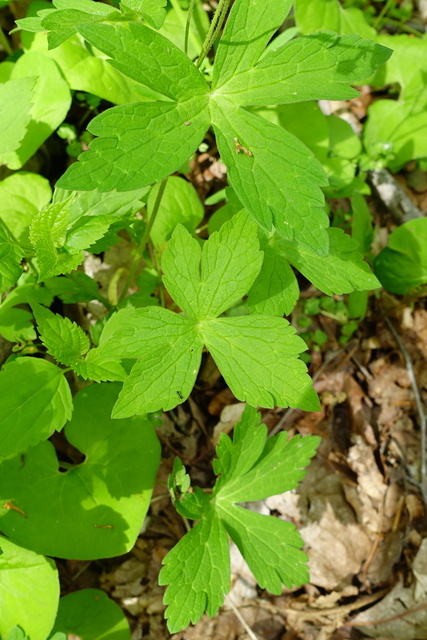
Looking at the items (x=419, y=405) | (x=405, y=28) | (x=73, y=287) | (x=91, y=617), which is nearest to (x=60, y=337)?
(x=73, y=287)

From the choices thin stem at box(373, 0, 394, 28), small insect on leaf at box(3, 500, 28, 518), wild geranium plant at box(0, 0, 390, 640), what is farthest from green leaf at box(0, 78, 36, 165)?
thin stem at box(373, 0, 394, 28)

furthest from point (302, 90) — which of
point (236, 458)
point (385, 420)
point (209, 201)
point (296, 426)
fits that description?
point (385, 420)

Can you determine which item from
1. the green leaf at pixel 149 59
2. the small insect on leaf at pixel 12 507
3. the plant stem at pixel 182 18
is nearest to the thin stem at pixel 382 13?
the plant stem at pixel 182 18

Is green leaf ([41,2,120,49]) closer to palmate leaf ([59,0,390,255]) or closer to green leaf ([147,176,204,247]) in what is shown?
palmate leaf ([59,0,390,255])

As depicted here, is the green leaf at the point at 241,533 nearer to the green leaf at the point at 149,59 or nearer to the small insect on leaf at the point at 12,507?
the small insect on leaf at the point at 12,507

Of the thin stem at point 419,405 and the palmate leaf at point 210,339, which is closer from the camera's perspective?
the palmate leaf at point 210,339
